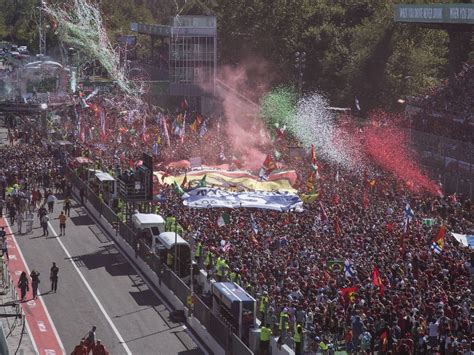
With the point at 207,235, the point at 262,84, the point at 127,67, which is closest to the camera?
the point at 207,235

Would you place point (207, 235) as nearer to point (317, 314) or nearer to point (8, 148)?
point (317, 314)

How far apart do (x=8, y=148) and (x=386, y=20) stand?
3436 cm

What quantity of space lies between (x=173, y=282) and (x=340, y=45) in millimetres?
58842

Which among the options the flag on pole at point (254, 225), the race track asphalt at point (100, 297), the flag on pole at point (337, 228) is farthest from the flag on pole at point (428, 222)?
the race track asphalt at point (100, 297)

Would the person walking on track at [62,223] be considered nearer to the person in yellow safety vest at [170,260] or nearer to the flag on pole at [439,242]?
the person in yellow safety vest at [170,260]

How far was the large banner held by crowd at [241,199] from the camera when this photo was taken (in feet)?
145

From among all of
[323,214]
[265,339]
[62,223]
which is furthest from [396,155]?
[265,339]

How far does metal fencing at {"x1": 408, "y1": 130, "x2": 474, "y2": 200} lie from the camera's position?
49.4 metres

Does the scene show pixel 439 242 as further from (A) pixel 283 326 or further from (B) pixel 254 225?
(A) pixel 283 326

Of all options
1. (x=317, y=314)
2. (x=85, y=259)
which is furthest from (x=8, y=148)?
(x=317, y=314)

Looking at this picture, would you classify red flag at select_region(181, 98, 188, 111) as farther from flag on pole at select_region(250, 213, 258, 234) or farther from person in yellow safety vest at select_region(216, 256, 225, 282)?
person in yellow safety vest at select_region(216, 256, 225, 282)

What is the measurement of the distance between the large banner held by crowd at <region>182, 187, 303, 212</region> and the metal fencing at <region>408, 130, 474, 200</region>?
9.11m

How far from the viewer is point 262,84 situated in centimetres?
9806

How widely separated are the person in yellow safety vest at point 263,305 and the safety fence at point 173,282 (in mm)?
1216
